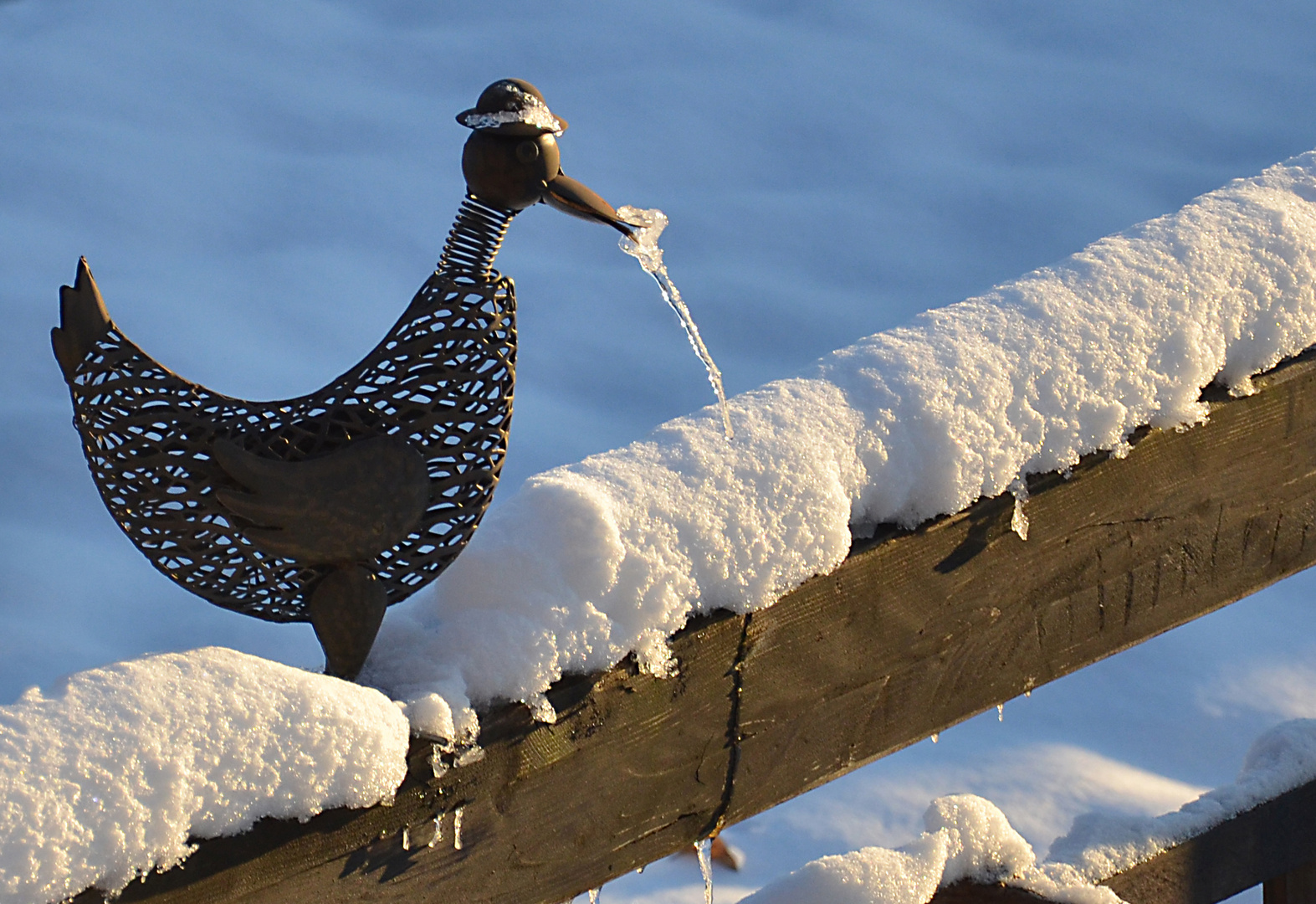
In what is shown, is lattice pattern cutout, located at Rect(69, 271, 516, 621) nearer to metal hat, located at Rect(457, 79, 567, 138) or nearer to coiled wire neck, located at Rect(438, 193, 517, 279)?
coiled wire neck, located at Rect(438, 193, 517, 279)

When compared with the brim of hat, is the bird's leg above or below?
below

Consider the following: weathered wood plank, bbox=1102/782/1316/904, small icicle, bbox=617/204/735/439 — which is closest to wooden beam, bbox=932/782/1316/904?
weathered wood plank, bbox=1102/782/1316/904

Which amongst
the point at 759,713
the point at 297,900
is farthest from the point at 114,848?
the point at 759,713

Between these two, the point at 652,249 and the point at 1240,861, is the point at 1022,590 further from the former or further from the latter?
the point at 1240,861

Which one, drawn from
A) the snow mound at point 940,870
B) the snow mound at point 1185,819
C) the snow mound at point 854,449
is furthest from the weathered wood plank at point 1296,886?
the snow mound at point 854,449

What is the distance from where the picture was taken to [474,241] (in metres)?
1.32

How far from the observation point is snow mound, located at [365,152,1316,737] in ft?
4.28

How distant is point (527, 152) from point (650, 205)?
4940 millimetres

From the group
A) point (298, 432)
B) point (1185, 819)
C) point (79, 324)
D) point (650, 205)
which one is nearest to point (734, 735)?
point (298, 432)

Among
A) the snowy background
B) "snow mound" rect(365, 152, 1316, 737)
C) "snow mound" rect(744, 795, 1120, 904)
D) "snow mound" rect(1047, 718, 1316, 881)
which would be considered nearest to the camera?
"snow mound" rect(365, 152, 1316, 737)

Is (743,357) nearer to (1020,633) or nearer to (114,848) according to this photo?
(1020,633)

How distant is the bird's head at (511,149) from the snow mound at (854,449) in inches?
11.6

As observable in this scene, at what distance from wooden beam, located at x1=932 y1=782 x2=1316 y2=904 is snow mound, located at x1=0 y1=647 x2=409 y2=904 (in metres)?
1.40

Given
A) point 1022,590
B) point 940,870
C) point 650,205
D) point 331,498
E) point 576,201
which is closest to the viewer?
point 331,498
